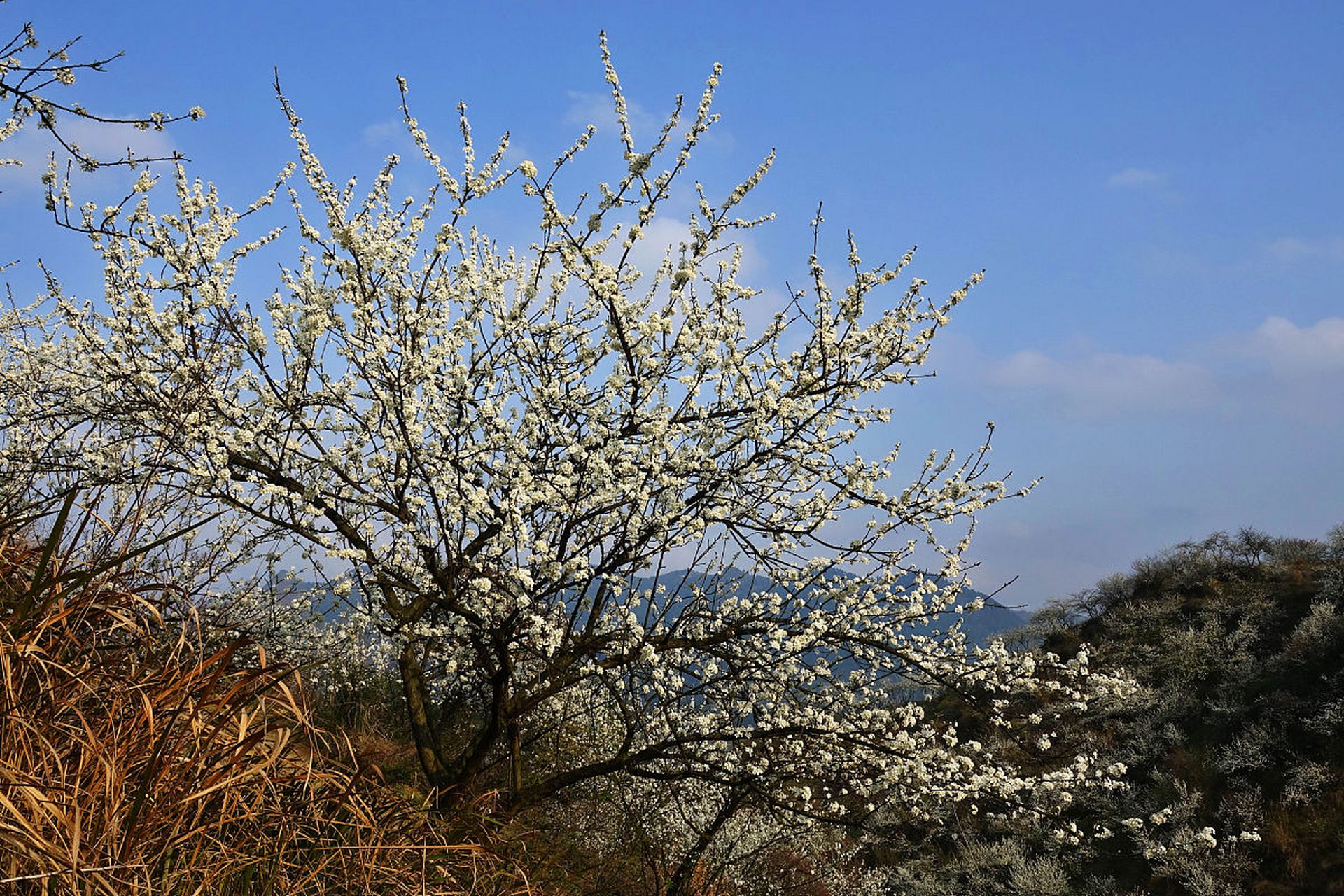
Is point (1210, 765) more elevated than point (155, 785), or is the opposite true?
point (1210, 765)

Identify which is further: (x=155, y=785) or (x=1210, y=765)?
(x=1210, y=765)

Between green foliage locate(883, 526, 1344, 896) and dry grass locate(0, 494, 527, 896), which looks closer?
dry grass locate(0, 494, 527, 896)

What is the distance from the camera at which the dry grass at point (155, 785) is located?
2.75 metres

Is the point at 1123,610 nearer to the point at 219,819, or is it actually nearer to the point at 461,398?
the point at 461,398

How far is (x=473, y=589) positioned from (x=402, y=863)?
2161 mm

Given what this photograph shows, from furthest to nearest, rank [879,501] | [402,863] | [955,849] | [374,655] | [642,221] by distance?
[955,849] < [374,655] < [879,501] < [642,221] < [402,863]

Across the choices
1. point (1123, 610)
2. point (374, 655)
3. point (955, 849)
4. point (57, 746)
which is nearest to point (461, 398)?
point (57, 746)

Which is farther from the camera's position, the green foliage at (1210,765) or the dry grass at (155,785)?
the green foliage at (1210,765)

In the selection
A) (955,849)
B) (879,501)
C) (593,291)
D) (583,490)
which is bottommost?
(955,849)

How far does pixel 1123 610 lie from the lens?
766 inches

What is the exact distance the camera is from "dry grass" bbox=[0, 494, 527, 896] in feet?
9.02

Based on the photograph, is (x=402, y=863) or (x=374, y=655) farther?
(x=374, y=655)

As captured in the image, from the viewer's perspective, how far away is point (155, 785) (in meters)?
3.07

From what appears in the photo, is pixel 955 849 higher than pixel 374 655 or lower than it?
lower
